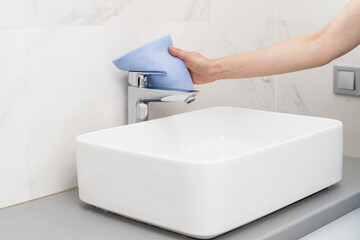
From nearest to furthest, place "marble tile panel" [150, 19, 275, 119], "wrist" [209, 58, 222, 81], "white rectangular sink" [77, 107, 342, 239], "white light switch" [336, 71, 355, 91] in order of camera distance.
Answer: "white rectangular sink" [77, 107, 342, 239] < "wrist" [209, 58, 222, 81] < "marble tile panel" [150, 19, 275, 119] < "white light switch" [336, 71, 355, 91]

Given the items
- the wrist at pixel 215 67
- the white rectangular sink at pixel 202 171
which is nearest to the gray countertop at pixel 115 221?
the white rectangular sink at pixel 202 171

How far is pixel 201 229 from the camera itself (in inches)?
42.6

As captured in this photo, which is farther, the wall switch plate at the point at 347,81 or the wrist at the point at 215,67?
the wall switch plate at the point at 347,81

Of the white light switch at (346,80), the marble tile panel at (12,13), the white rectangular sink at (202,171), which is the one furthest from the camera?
the white light switch at (346,80)

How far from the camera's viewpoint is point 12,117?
1263 millimetres

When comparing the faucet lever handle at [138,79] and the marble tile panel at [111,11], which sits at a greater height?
the marble tile panel at [111,11]

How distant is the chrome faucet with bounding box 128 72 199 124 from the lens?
1381mm

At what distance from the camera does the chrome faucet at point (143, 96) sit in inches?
54.4

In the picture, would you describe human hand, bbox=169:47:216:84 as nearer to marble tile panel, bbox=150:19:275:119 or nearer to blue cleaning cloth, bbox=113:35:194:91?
blue cleaning cloth, bbox=113:35:194:91

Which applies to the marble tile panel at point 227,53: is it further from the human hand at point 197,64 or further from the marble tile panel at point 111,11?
the human hand at point 197,64

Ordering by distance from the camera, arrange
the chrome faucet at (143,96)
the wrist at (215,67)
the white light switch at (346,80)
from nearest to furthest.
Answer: the chrome faucet at (143,96)
the wrist at (215,67)
the white light switch at (346,80)

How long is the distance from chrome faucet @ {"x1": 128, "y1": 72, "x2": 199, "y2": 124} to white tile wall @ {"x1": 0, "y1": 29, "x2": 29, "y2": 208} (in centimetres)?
30

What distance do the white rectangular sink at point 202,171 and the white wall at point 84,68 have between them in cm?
12

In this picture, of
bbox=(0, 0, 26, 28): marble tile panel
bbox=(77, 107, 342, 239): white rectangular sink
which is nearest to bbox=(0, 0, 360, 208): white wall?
bbox=(0, 0, 26, 28): marble tile panel
